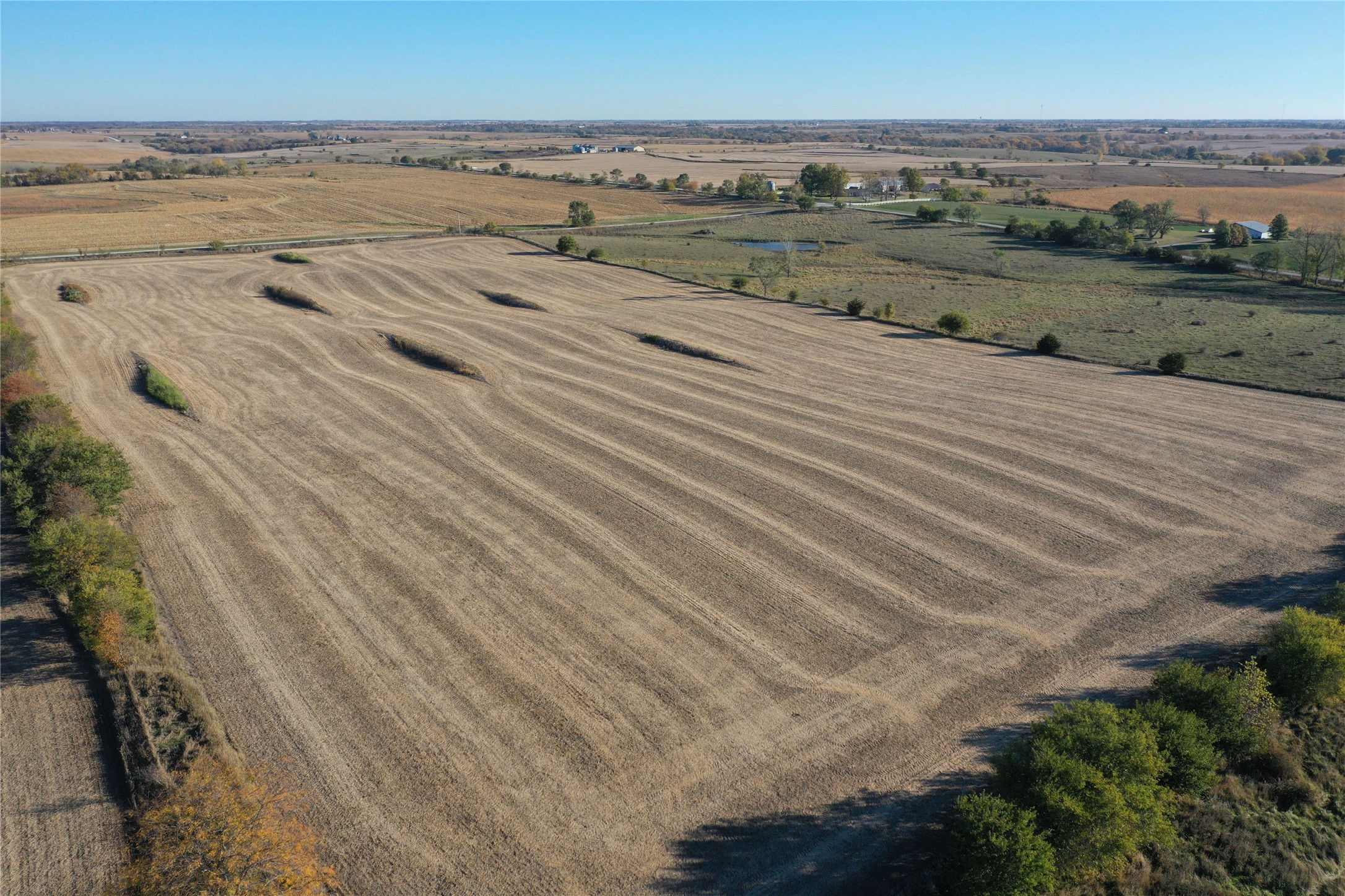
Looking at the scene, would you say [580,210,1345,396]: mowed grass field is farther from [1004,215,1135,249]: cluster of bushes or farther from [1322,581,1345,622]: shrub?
[1322,581,1345,622]: shrub

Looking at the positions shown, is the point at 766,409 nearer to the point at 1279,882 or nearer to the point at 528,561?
the point at 528,561

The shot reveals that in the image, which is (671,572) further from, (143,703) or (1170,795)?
(143,703)

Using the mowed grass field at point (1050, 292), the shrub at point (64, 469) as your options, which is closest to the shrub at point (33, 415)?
the shrub at point (64, 469)

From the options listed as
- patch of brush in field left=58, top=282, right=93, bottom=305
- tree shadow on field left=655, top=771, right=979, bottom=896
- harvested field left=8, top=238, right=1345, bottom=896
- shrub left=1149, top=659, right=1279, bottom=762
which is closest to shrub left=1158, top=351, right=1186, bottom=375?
harvested field left=8, top=238, right=1345, bottom=896

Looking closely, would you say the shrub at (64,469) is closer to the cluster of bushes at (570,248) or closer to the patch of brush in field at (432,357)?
the patch of brush in field at (432,357)

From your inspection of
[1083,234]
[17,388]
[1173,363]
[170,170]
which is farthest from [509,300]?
[170,170]
